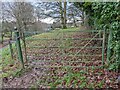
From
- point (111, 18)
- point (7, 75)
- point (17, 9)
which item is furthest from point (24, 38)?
point (17, 9)

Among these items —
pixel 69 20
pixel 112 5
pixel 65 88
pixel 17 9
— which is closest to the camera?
pixel 65 88

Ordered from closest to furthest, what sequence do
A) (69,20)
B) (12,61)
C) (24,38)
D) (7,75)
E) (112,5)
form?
(112,5), (7,75), (24,38), (12,61), (69,20)

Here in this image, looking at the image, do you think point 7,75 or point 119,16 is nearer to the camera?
point 119,16

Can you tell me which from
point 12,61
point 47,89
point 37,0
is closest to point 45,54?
point 12,61

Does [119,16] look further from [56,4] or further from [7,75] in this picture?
[56,4]

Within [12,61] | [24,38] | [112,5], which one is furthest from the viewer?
[12,61]

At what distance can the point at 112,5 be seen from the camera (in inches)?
129

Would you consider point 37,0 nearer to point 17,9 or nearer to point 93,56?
point 17,9

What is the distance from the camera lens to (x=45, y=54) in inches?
198

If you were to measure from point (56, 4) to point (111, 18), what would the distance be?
774 cm

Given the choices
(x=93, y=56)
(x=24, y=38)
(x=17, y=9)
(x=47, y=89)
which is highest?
(x=17, y=9)

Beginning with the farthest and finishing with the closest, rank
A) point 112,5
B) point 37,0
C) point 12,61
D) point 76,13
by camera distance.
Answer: point 76,13 → point 37,0 → point 12,61 → point 112,5

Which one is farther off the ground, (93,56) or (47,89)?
(93,56)

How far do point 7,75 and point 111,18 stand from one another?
2.80 m
